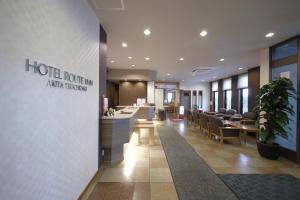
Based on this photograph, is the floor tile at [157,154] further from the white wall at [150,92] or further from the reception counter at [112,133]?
the white wall at [150,92]

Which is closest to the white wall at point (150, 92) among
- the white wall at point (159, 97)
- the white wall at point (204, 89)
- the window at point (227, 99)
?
the white wall at point (159, 97)

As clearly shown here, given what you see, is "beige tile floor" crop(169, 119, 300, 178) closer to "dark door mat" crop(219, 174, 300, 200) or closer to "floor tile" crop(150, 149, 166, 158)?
"dark door mat" crop(219, 174, 300, 200)

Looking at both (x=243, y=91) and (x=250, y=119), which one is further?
(x=243, y=91)

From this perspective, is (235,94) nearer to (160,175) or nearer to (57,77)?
(160,175)

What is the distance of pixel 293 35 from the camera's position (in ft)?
13.6

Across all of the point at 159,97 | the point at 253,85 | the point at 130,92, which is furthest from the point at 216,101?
the point at 130,92

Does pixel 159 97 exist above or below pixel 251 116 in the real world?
above

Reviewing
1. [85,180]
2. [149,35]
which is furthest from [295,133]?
[85,180]

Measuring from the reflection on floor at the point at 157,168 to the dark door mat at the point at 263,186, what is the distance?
0.94ft

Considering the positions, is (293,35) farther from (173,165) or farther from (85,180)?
(85,180)

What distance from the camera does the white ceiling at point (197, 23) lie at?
9.26 feet

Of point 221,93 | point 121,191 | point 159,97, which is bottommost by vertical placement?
point 121,191

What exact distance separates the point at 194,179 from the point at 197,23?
3.46m

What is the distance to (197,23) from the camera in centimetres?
349
